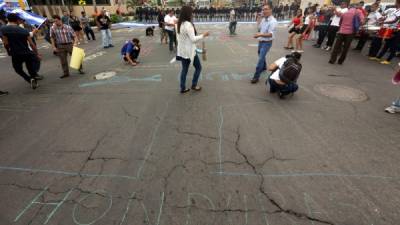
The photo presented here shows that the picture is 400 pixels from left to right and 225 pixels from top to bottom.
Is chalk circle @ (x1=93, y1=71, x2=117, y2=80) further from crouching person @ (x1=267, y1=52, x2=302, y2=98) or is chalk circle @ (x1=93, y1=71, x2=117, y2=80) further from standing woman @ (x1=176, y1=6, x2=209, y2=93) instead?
crouching person @ (x1=267, y1=52, x2=302, y2=98)

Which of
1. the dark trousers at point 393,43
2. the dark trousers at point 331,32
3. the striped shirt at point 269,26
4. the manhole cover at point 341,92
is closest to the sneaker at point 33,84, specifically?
the striped shirt at point 269,26

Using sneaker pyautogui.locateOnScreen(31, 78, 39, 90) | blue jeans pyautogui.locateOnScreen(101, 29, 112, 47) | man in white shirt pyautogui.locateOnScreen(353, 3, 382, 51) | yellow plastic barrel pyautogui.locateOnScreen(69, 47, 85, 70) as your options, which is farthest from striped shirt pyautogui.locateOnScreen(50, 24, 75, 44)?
man in white shirt pyautogui.locateOnScreen(353, 3, 382, 51)

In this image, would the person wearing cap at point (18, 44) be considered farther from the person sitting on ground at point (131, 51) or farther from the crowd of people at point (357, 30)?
the crowd of people at point (357, 30)

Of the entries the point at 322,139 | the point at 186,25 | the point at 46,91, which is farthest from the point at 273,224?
the point at 46,91

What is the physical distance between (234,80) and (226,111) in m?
2.05

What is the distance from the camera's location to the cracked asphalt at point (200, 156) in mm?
2482

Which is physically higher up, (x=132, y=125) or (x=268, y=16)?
(x=268, y=16)

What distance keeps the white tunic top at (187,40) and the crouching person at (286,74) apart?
73.5 inches

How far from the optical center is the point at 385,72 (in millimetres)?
6949

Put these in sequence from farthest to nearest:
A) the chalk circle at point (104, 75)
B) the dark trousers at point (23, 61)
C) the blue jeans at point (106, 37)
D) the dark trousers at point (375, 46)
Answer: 1. the blue jeans at point (106, 37)
2. the dark trousers at point (375, 46)
3. the chalk circle at point (104, 75)
4. the dark trousers at point (23, 61)

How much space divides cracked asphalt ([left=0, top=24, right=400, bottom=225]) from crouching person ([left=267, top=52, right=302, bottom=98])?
0.25 metres

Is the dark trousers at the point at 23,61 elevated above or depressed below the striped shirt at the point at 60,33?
below

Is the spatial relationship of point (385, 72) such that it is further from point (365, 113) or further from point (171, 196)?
point (171, 196)

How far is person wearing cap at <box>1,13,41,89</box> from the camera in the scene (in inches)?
221
